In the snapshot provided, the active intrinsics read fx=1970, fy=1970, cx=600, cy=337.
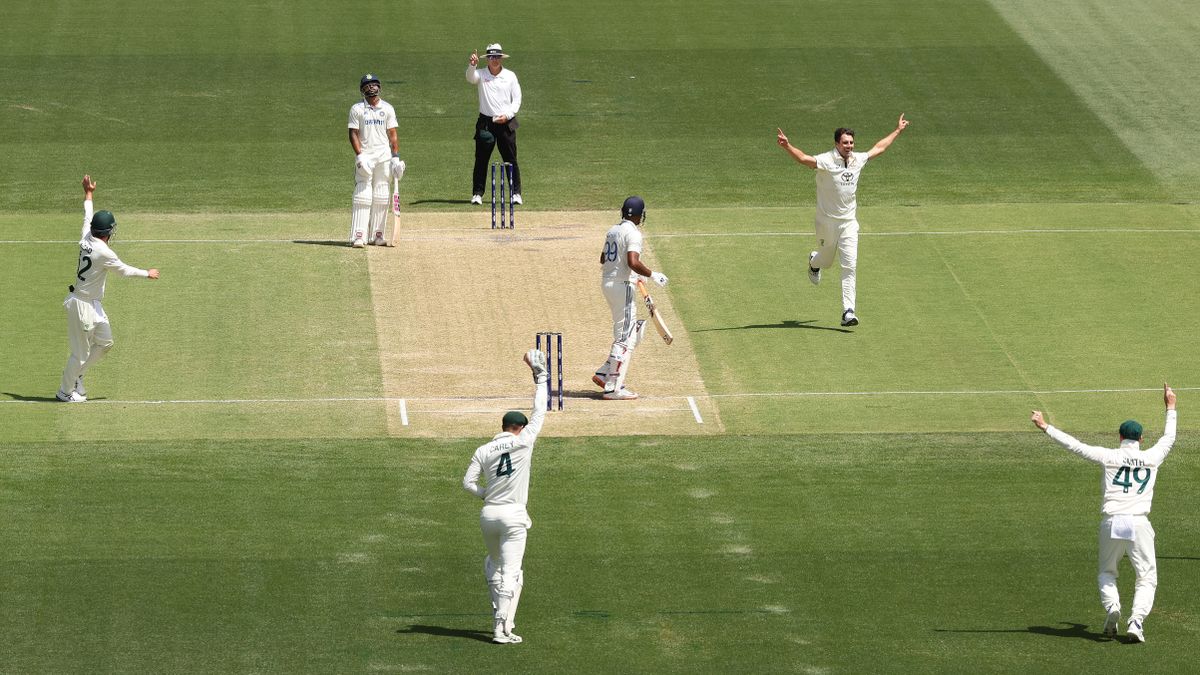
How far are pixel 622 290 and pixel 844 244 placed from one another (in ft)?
13.9

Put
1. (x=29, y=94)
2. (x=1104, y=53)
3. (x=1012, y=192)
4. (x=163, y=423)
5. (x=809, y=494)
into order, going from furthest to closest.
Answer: (x=1104, y=53), (x=29, y=94), (x=1012, y=192), (x=163, y=423), (x=809, y=494)

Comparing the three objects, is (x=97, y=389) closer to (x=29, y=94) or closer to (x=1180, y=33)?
(x=29, y=94)

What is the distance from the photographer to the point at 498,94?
103 ft

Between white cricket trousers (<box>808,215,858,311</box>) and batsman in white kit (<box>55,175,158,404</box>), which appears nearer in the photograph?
batsman in white kit (<box>55,175,158,404</box>)

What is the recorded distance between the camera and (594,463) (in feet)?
70.6

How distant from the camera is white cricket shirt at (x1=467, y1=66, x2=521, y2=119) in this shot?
1234 inches

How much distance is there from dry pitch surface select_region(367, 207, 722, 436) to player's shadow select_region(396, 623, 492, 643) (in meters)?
5.31

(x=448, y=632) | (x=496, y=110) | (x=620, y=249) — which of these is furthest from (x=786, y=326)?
(x=448, y=632)

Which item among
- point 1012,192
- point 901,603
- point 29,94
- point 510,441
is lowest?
point 901,603

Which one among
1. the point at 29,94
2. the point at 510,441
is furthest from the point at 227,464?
the point at 29,94

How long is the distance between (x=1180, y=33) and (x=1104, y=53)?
2.49 m

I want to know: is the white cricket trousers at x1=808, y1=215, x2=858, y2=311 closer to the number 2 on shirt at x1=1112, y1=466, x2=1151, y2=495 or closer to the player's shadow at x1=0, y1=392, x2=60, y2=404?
the number 2 on shirt at x1=1112, y1=466, x2=1151, y2=495

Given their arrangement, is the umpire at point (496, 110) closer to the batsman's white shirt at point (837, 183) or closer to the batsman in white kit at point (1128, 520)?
the batsman's white shirt at point (837, 183)

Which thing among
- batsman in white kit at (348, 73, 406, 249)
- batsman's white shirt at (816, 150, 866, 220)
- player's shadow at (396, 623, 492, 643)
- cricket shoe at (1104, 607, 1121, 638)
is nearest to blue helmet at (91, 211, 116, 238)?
batsman in white kit at (348, 73, 406, 249)
